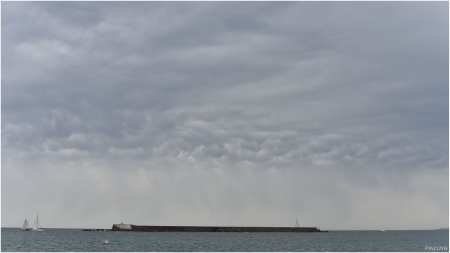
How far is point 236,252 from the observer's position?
312 feet

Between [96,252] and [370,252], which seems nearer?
[96,252]

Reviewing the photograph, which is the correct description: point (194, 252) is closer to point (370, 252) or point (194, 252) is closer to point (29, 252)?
point (29, 252)

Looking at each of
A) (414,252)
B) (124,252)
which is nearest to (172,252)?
(124,252)

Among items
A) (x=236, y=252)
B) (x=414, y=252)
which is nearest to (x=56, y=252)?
(x=236, y=252)

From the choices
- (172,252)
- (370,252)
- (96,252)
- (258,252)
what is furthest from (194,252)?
(370,252)

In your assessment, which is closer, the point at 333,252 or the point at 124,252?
the point at 124,252

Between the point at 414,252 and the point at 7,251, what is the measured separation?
321 feet

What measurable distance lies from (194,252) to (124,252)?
15747mm

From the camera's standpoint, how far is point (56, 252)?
310 feet

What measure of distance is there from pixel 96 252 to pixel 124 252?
20.4 feet

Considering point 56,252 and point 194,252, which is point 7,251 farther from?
point 194,252

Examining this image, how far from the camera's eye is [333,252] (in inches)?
4072

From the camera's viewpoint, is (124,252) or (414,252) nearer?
(124,252)

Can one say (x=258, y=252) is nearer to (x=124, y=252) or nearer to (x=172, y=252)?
(x=172, y=252)
